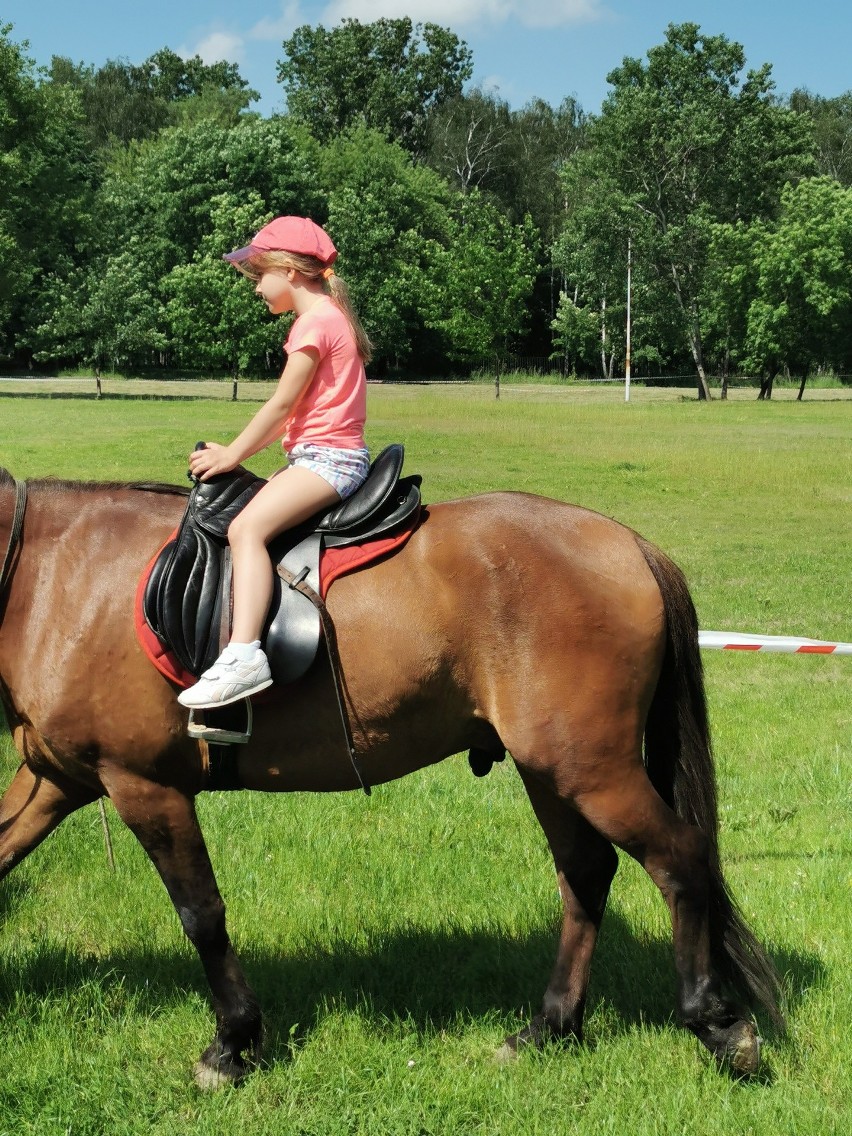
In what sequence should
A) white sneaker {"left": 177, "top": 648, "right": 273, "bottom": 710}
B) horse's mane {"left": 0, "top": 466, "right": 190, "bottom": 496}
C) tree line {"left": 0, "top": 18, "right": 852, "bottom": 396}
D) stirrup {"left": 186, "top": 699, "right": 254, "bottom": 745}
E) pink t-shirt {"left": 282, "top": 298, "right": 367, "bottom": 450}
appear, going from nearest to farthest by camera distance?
white sneaker {"left": 177, "top": 648, "right": 273, "bottom": 710}, stirrup {"left": 186, "top": 699, "right": 254, "bottom": 745}, pink t-shirt {"left": 282, "top": 298, "right": 367, "bottom": 450}, horse's mane {"left": 0, "top": 466, "right": 190, "bottom": 496}, tree line {"left": 0, "top": 18, "right": 852, "bottom": 396}

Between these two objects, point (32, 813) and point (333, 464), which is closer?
point (333, 464)

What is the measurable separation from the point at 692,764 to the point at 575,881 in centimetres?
65

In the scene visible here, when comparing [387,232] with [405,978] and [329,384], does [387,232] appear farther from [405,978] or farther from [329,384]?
[405,978]

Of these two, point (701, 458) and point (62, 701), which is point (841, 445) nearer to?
point (701, 458)

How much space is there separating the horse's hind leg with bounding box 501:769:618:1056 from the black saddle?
1116 mm

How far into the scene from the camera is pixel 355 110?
299ft

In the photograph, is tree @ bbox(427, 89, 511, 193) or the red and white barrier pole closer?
the red and white barrier pole

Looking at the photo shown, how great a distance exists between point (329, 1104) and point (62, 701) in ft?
5.45

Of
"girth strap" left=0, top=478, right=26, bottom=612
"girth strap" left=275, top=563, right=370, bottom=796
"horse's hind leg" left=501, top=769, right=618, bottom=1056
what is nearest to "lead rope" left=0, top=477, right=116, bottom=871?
Result: "girth strap" left=0, top=478, right=26, bottom=612

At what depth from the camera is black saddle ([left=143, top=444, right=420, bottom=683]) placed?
3814 mm

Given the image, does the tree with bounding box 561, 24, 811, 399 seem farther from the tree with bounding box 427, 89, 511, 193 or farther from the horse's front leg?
the horse's front leg

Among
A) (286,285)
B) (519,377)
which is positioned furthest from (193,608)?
(519,377)

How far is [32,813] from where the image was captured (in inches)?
171

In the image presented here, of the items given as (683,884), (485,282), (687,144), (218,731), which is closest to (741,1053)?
(683,884)
